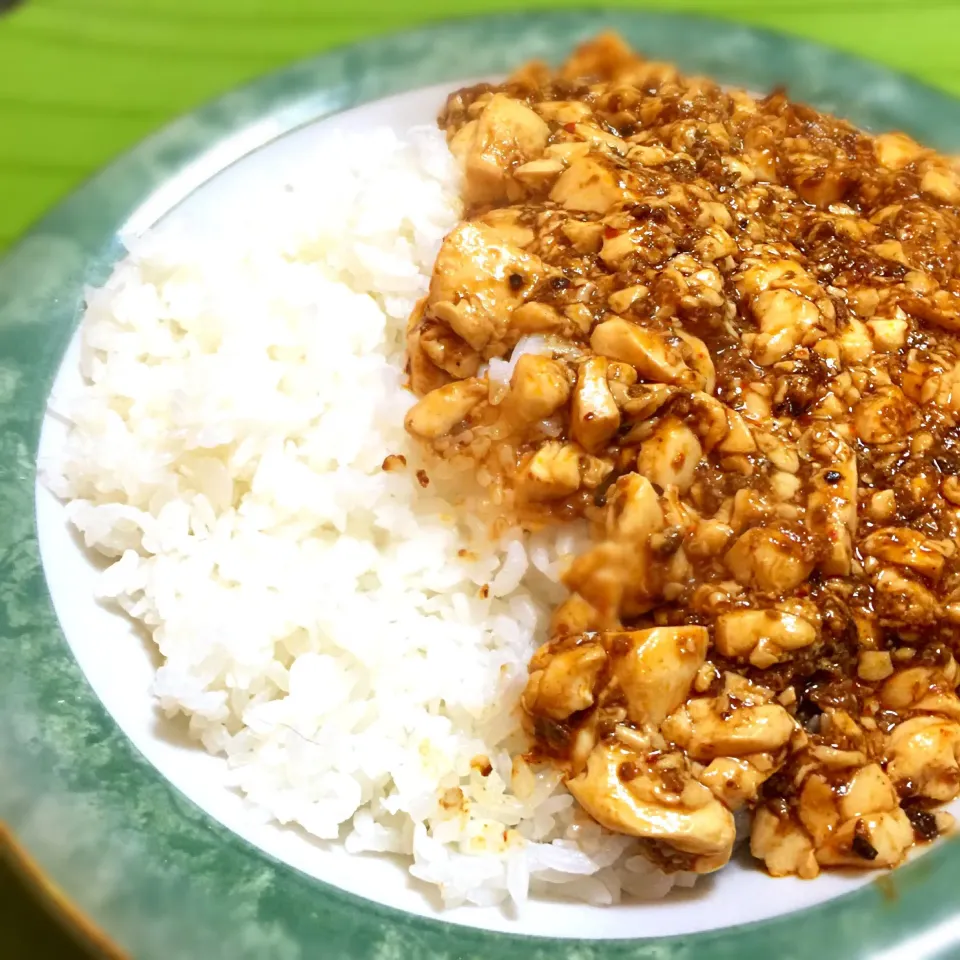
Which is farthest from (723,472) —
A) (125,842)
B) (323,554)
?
(125,842)

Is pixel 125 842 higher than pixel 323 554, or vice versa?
pixel 323 554

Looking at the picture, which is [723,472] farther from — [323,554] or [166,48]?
[166,48]

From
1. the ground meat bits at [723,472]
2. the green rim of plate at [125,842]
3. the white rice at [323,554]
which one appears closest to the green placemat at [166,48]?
the green rim of plate at [125,842]

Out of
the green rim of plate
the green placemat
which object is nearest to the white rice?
the green rim of plate

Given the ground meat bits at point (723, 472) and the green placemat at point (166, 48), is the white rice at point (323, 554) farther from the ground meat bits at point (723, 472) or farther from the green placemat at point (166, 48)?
the green placemat at point (166, 48)

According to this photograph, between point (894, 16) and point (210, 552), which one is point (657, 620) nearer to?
point (210, 552)
